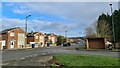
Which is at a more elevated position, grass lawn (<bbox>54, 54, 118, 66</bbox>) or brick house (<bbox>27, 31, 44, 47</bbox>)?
brick house (<bbox>27, 31, 44, 47</bbox>)

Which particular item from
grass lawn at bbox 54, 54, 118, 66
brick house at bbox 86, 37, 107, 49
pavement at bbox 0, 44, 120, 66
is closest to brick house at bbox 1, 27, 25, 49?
brick house at bbox 86, 37, 107, 49

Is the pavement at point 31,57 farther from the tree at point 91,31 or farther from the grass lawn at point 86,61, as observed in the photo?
the tree at point 91,31

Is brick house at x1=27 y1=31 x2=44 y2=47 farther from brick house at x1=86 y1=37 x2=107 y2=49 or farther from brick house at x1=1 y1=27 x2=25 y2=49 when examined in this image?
brick house at x1=86 y1=37 x2=107 y2=49

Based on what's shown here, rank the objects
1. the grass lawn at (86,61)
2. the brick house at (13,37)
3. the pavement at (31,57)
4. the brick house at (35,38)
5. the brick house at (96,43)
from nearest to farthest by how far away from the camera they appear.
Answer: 1. the grass lawn at (86,61)
2. the pavement at (31,57)
3. the brick house at (96,43)
4. the brick house at (13,37)
5. the brick house at (35,38)

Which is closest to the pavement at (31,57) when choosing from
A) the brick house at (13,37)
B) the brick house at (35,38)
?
the brick house at (13,37)

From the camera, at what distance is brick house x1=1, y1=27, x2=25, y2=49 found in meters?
64.1

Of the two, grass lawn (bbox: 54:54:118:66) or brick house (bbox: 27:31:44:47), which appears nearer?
grass lawn (bbox: 54:54:118:66)

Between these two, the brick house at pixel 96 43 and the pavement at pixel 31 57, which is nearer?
the pavement at pixel 31 57

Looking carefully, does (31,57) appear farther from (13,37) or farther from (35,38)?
(35,38)

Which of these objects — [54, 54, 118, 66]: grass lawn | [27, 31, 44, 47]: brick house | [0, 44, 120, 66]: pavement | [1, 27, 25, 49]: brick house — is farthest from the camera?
[27, 31, 44, 47]: brick house

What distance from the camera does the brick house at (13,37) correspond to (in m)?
64.1

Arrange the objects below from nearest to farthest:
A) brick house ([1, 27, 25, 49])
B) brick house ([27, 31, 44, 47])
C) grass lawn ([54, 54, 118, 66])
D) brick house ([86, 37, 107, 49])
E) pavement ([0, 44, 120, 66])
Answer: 1. grass lawn ([54, 54, 118, 66])
2. pavement ([0, 44, 120, 66])
3. brick house ([86, 37, 107, 49])
4. brick house ([1, 27, 25, 49])
5. brick house ([27, 31, 44, 47])

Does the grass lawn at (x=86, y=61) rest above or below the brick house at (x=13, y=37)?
below

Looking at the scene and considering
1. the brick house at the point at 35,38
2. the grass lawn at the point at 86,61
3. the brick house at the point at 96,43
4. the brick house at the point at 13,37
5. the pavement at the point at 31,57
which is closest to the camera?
the grass lawn at the point at 86,61
